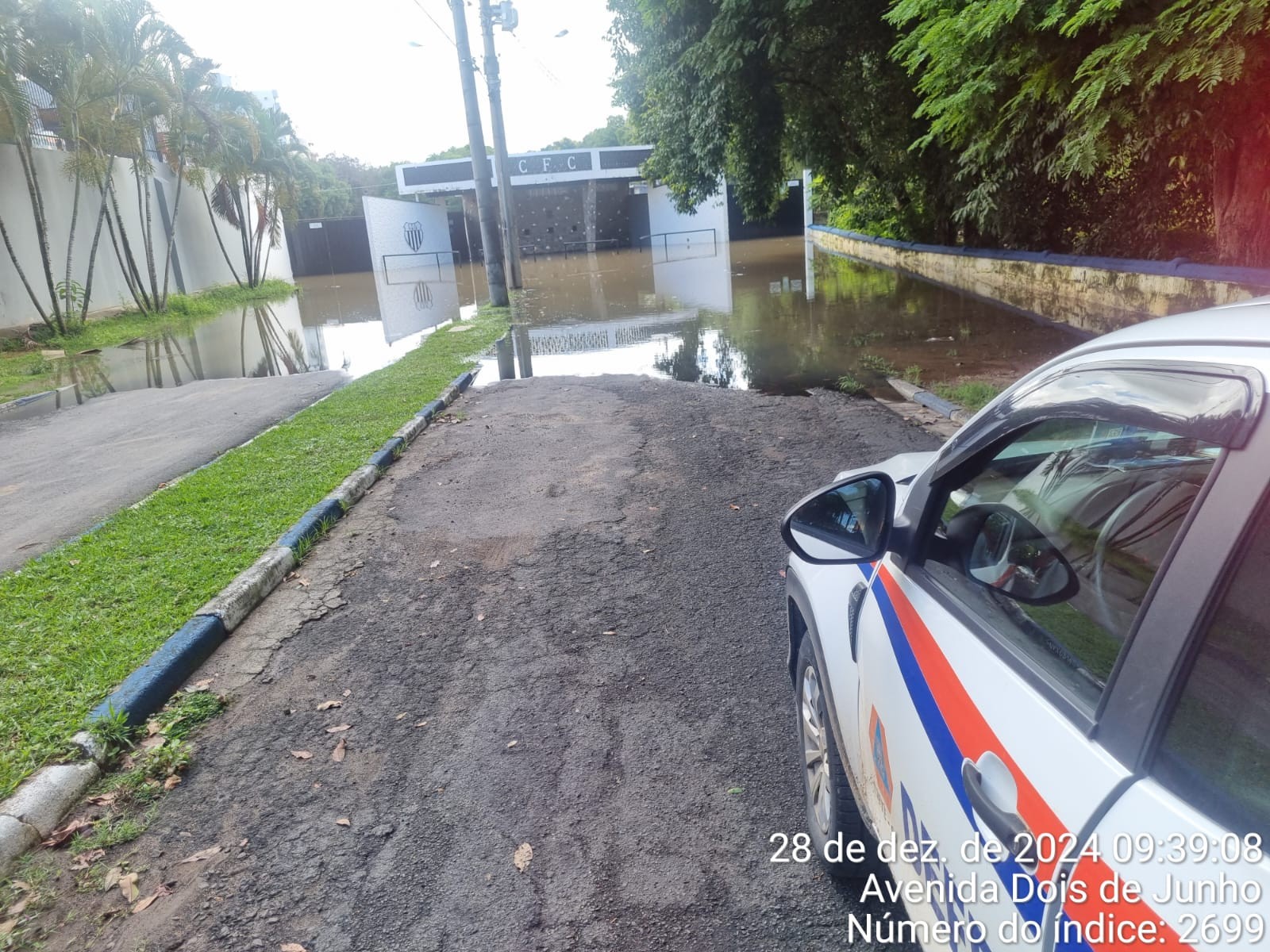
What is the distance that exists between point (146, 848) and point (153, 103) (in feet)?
82.9

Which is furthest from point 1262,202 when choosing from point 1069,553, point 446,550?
point 1069,553

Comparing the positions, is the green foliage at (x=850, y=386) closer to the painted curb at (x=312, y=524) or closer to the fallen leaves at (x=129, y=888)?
the painted curb at (x=312, y=524)

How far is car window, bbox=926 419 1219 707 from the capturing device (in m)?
1.35

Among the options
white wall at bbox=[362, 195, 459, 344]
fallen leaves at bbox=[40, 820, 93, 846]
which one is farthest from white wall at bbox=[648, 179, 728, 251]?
fallen leaves at bbox=[40, 820, 93, 846]

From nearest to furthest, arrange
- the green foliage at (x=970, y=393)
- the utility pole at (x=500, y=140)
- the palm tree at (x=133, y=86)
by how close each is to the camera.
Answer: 1. the green foliage at (x=970, y=393)
2. the palm tree at (x=133, y=86)
3. the utility pole at (x=500, y=140)

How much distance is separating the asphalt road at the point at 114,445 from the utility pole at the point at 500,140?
11654 mm

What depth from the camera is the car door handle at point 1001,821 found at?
1.23m

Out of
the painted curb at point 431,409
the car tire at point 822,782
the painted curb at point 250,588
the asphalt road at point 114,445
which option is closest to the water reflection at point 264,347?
the asphalt road at point 114,445

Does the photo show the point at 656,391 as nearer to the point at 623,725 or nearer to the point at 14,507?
the point at 14,507

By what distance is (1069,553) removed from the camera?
1579mm

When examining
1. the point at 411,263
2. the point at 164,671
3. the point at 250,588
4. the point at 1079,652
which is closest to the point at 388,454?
the point at 250,588

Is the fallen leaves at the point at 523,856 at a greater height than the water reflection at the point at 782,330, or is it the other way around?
the water reflection at the point at 782,330

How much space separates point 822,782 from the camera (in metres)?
2.51

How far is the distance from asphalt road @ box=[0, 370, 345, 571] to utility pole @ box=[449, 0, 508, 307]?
25.2 feet
